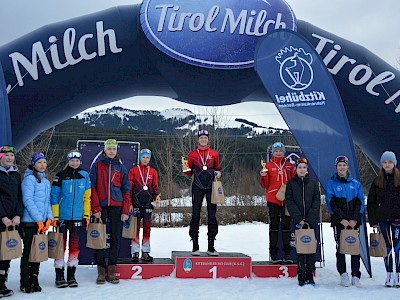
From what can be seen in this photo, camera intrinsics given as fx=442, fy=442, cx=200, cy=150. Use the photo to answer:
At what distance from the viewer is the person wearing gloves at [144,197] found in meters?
5.49

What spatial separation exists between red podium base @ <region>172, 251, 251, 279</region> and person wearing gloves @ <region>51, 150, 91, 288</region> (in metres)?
1.21

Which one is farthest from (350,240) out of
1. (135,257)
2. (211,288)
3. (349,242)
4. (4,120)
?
(4,120)

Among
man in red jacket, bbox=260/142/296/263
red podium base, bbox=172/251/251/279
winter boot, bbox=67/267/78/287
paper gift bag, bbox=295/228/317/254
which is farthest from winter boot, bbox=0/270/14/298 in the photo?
man in red jacket, bbox=260/142/296/263

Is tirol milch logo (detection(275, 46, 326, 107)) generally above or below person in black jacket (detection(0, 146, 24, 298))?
above

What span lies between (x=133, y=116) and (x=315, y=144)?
6177cm

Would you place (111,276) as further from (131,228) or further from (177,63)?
(177,63)

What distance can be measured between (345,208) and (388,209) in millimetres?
469

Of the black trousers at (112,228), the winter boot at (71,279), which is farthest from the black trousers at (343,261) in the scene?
the winter boot at (71,279)

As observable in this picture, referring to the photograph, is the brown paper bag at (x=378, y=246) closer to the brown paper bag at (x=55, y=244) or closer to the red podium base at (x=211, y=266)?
the red podium base at (x=211, y=266)

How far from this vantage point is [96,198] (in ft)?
16.1

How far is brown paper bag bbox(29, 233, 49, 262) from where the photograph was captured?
4340 mm

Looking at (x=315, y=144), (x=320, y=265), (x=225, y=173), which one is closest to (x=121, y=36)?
(x=315, y=144)

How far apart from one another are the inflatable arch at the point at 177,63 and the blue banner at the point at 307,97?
0.03 meters

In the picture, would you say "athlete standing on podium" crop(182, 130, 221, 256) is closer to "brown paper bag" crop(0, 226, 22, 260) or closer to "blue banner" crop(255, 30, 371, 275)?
"blue banner" crop(255, 30, 371, 275)
